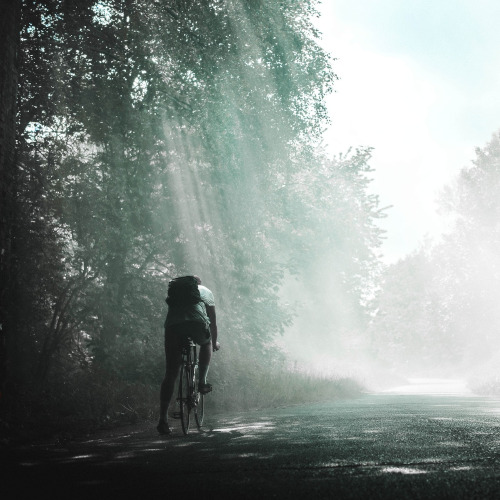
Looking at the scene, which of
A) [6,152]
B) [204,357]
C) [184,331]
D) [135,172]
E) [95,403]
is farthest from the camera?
[135,172]

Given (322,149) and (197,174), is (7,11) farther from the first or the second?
(322,149)

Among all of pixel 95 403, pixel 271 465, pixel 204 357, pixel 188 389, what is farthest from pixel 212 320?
pixel 271 465

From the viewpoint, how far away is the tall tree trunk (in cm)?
814

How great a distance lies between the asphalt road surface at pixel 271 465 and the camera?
3.31 m

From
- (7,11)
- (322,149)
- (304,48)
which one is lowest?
(7,11)

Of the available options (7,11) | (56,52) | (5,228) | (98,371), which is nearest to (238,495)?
(5,228)

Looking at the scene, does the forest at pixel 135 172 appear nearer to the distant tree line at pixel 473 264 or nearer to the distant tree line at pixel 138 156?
the distant tree line at pixel 138 156

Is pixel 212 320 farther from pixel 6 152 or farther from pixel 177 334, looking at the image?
pixel 6 152

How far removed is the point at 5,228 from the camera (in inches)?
322

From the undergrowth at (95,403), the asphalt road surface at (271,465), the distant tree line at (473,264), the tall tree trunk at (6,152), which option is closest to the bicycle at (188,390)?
the asphalt road surface at (271,465)

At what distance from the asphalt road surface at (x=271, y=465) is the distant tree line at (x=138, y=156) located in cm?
556

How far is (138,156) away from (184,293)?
20.6ft

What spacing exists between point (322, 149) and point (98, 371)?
952 inches

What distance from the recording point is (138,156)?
12836mm
